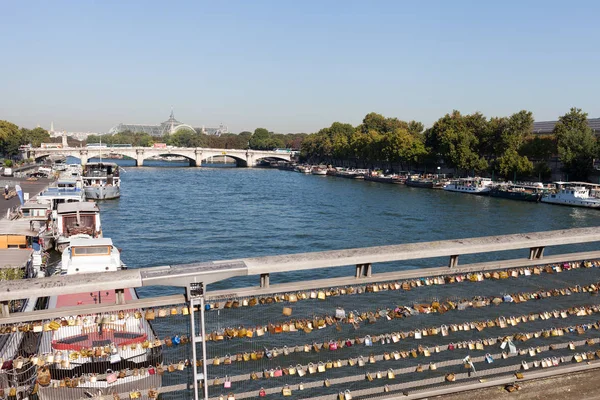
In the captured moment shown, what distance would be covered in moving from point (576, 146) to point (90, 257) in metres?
60.5

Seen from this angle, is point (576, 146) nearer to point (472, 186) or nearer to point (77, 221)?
point (472, 186)

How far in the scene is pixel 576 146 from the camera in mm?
62562

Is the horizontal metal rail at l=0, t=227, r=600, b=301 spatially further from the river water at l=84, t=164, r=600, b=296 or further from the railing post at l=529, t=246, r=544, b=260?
the river water at l=84, t=164, r=600, b=296

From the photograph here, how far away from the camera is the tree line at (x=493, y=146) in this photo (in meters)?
63.6

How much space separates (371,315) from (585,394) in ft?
8.50

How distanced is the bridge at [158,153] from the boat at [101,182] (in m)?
33.3

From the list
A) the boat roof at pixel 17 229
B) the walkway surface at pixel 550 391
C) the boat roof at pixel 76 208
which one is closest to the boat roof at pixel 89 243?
the boat roof at pixel 17 229

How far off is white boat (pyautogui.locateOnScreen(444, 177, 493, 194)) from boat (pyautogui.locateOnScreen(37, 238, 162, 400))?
196 ft

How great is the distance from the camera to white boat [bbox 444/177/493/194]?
64.1 metres

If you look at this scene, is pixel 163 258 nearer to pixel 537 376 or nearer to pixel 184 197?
pixel 537 376

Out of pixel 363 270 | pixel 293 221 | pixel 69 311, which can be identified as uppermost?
pixel 363 270

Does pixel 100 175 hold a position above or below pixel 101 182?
above

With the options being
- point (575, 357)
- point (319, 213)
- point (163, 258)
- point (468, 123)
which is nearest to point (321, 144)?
point (468, 123)

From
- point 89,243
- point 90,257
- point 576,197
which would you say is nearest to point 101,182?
point 89,243
